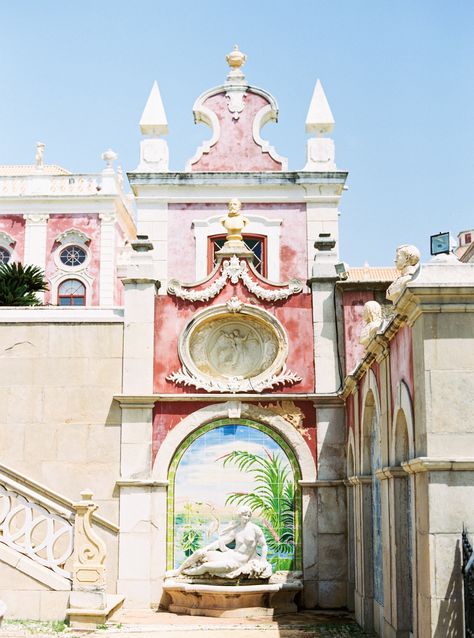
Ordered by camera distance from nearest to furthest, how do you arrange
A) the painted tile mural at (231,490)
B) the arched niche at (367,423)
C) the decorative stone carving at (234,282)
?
1. the arched niche at (367,423)
2. the painted tile mural at (231,490)
3. the decorative stone carving at (234,282)

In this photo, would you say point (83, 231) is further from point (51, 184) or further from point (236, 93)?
point (236, 93)

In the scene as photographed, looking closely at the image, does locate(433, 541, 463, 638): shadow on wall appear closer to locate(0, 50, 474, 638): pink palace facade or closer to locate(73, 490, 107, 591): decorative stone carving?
locate(0, 50, 474, 638): pink palace facade

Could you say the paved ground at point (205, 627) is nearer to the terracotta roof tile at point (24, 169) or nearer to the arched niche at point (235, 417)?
the arched niche at point (235, 417)

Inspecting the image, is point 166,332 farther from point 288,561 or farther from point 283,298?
point 288,561

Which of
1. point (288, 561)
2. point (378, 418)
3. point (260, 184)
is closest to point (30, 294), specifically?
point (260, 184)

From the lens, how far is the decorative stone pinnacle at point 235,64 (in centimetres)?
2116

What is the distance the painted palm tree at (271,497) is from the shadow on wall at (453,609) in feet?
22.6

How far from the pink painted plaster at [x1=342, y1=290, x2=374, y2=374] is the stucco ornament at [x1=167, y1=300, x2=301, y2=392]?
1.01 m

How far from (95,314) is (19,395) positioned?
73.1 inches

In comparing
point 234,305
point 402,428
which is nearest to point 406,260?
point 402,428

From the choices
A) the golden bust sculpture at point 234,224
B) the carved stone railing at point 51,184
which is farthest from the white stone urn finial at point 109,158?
the golden bust sculpture at point 234,224

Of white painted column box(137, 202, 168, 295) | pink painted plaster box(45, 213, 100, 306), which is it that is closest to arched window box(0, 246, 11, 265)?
pink painted plaster box(45, 213, 100, 306)

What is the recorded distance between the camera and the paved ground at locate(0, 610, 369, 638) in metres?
12.1

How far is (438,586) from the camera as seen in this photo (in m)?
8.55
